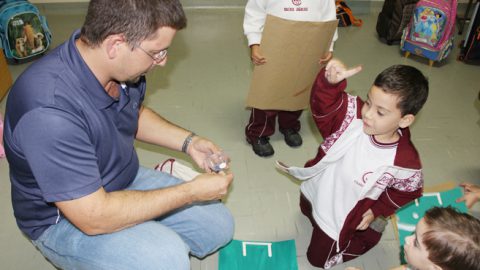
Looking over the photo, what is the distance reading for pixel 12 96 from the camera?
3.51 ft

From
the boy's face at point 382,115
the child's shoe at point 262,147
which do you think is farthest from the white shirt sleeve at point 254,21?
the boy's face at point 382,115

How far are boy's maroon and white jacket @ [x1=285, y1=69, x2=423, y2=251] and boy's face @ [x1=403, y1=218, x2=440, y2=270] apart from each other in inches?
10.9

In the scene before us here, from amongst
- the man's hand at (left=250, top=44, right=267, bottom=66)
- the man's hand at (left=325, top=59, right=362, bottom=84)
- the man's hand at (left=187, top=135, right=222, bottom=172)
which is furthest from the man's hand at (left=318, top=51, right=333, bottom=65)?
the man's hand at (left=187, top=135, right=222, bottom=172)

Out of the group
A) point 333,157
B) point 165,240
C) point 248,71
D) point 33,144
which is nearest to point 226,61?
point 248,71

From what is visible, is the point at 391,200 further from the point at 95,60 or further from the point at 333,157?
the point at 95,60

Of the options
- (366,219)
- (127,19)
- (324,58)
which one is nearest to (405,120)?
(366,219)

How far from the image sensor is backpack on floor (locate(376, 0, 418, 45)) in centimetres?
326

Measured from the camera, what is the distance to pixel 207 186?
49.7 inches

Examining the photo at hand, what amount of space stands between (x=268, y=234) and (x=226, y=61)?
169 cm

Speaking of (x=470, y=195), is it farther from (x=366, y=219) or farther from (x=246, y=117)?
(x=246, y=117)

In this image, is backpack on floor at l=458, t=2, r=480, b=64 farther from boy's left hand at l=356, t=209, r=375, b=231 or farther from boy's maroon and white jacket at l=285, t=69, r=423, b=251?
boy's left hand at l=356, t=209, r=375, b=231

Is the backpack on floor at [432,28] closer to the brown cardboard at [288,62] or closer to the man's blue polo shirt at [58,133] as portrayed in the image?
the brown cardboard at [288,62]

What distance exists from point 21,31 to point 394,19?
294cm

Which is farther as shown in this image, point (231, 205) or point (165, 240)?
point (231, 205)
